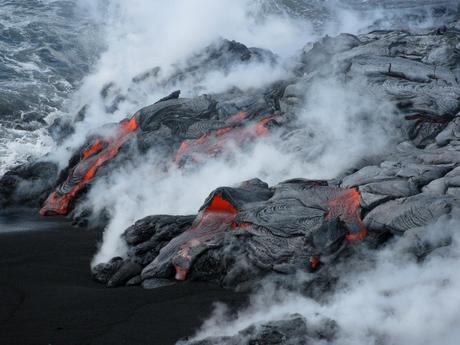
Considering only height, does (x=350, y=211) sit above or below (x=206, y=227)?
above

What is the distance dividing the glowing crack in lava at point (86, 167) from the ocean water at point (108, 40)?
4.52ft

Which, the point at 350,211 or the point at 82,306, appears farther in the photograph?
the point at 350,211

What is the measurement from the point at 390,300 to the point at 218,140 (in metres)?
8.88

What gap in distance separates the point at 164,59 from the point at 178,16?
6.35 m

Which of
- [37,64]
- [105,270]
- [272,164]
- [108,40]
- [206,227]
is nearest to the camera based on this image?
[105,270]

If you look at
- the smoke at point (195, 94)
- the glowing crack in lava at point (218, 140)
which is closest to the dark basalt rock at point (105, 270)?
the smoke at point (195, 94)

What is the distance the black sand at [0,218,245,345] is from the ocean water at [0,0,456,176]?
760 centimetres

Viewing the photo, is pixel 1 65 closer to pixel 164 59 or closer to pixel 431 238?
pixel 164 59

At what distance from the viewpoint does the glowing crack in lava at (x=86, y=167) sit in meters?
16.4

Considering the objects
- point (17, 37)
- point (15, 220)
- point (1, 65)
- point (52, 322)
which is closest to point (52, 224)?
point (15, 220)

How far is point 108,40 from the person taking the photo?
42.1 metres

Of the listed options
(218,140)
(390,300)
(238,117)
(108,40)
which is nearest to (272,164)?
(218,140)

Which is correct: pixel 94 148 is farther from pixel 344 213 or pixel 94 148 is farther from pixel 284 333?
pixel 284 333

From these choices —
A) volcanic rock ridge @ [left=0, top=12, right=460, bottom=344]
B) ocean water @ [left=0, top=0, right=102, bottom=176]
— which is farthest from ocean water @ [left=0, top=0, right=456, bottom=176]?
volcanic rock ridge @ [left=0, top=12, right=460, bottom=344]
